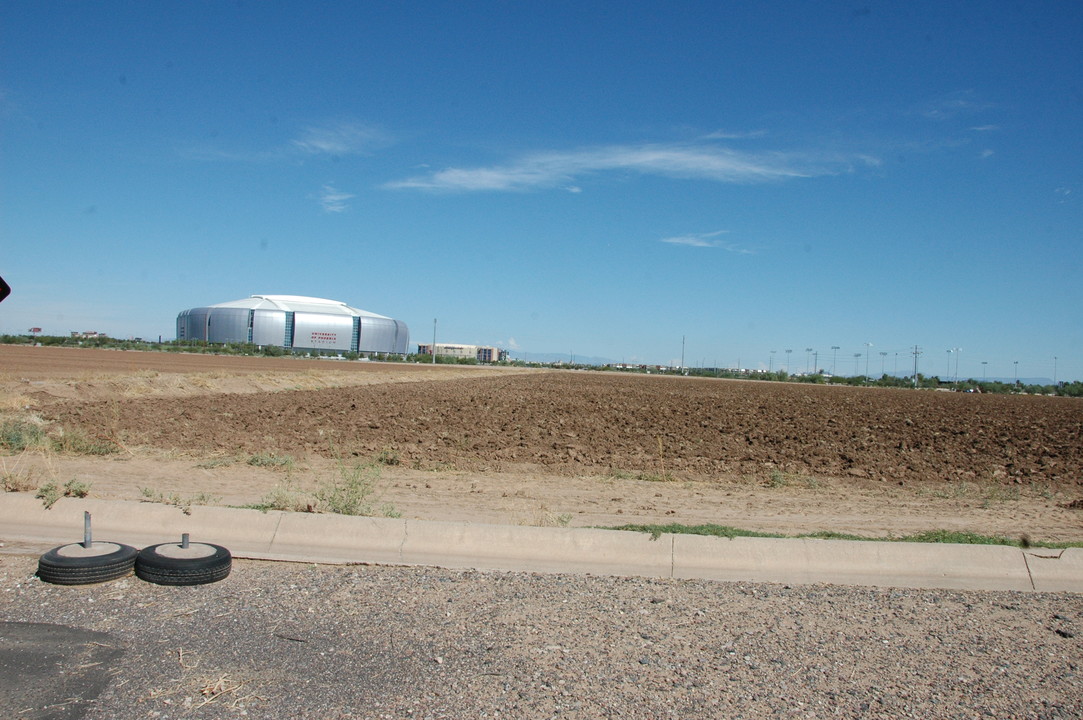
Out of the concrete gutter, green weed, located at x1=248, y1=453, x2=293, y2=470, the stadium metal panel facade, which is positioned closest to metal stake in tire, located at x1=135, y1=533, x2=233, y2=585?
the concrete gutter

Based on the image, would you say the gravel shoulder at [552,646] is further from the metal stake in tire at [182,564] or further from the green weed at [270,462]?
the green weed at [270,462]

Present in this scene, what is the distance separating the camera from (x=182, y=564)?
21.1 ft

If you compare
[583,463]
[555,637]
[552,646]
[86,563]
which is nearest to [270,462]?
[583,463]

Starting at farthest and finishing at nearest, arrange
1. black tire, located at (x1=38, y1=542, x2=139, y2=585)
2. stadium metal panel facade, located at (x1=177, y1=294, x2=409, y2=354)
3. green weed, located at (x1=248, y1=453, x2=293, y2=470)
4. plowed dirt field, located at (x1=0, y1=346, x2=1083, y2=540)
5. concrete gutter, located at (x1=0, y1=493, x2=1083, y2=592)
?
stadium metal panel facade, located at (x1=177, y1=294, x2=409, y2=354) < green weed, located at (x1=248, y1=453, x2=293, y2=470) < plowed dirt field, located at (x1=0, y1=346, x2=1083, y2=540) < concrete gutter, located at (x1=0, y1=493, x2=1083, y2=592) < black tire, located at (x1=38, y1=542, x2=139, y2=585)

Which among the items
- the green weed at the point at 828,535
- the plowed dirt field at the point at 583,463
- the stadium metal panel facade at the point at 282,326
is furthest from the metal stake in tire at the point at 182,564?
the stadium metal panel facade at the point at 282,326

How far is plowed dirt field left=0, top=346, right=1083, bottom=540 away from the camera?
11492 mm

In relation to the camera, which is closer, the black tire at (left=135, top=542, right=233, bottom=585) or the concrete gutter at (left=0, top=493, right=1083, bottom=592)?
the black tire at (left=135, top=542, right=233, bottom=585)

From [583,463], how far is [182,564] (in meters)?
11.2

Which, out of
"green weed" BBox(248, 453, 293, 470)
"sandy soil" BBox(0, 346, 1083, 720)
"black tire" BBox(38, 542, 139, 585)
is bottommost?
"green weed" BBox(248, 453, 293, 470)

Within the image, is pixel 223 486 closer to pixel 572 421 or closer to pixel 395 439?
pixel 395 439

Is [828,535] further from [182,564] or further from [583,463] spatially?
[583,463]

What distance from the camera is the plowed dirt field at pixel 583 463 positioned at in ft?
37.7

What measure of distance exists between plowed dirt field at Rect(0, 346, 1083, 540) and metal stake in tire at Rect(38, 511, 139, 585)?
7.78 feet

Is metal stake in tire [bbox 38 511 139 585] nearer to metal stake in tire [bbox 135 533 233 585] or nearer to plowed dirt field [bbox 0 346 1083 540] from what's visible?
metal stake in tire [bbox 135 533 233 585]
